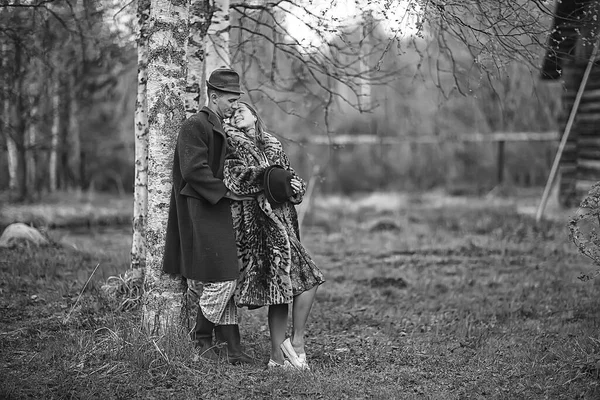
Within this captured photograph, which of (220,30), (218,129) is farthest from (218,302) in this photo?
(220,30)

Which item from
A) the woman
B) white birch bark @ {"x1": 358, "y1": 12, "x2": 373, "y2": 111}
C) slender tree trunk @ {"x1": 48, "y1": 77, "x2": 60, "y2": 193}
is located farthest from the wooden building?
slender tree trunk @ {"x1": 48, "y1": 77, "x2": 60, "y2": 193}

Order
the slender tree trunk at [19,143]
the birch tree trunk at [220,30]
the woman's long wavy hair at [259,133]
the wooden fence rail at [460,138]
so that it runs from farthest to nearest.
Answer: the wooden fence rail at [460,138] < the slender tree trunk at [19,143] < the birch tree trunk at [220,30] < the woman's long wavy hair at [259,133]

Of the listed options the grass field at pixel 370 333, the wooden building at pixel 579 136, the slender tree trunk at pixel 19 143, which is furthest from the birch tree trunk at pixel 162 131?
the slender tree trunk at pixel 19 143

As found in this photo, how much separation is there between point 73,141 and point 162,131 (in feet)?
48.9

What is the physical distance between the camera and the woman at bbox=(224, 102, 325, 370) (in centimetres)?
471

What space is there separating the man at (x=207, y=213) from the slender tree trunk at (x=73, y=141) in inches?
506

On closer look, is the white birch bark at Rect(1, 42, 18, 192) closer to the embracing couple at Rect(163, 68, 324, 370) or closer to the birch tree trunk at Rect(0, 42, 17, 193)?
the birch tree trunk at Rect(0, 42, 17, 193)

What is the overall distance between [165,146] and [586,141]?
425 inches

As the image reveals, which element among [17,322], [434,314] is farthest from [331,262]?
[17,322]

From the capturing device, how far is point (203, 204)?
4.70 meters

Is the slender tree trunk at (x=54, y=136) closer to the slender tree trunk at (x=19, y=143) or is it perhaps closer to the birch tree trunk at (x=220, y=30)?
the slender tree trunk at (x=19, y=143)

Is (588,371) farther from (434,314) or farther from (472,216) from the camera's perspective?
(472,216)

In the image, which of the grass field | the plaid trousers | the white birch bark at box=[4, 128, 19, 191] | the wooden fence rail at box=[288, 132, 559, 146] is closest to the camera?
the grass field

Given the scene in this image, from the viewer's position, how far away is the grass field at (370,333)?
4523 millimetres
